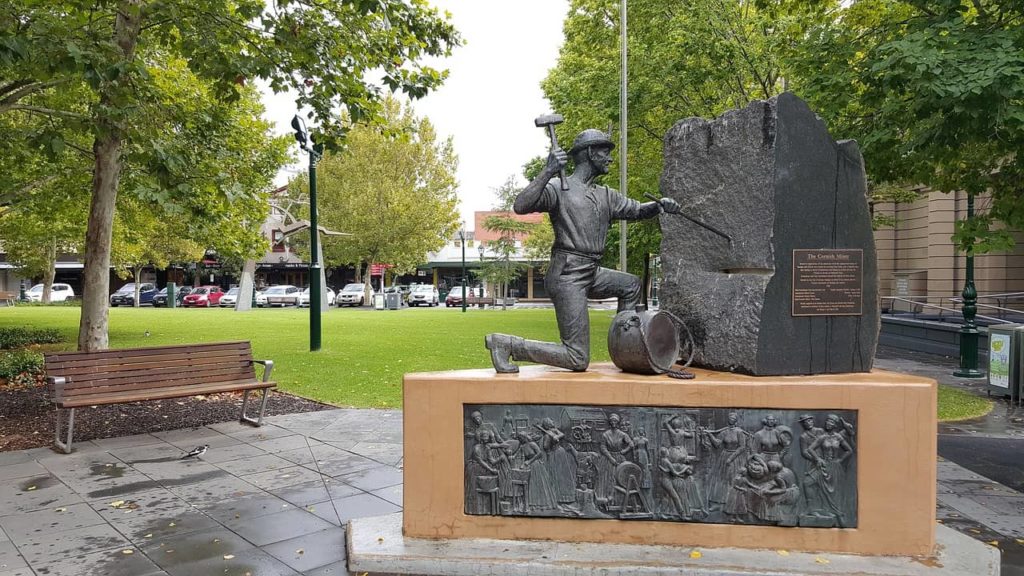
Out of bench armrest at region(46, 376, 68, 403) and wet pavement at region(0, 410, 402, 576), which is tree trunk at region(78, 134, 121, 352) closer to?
bench armrest at region(46, 376, 68, 403)

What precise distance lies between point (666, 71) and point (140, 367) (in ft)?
45.0

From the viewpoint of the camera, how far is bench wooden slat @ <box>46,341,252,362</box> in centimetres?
715

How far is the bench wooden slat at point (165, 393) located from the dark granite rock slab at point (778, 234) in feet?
18.7

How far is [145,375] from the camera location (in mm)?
7648

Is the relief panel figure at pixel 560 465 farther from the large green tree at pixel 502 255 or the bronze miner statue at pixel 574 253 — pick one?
the large green tree at pixel 502 255

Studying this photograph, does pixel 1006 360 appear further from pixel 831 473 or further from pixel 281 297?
pixel 281 297

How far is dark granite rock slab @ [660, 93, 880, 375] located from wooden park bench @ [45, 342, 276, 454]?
5.78 meters

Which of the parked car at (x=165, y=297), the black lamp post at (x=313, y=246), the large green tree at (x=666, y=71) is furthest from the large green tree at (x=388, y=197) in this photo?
the black lamp post at (x=313, y=246)

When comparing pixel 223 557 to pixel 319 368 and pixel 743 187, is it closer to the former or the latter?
pixel 743 187

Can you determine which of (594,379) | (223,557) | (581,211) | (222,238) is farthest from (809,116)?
(222,238)

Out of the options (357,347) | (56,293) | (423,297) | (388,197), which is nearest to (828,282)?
(357,347)

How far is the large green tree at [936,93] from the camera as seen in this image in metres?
7.05

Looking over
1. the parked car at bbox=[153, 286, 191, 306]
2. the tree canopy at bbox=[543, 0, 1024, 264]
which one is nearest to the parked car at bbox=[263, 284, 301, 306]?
the parked car at bbox=[153, 286, 191, 306]

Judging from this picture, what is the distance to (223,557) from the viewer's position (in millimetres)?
4285
